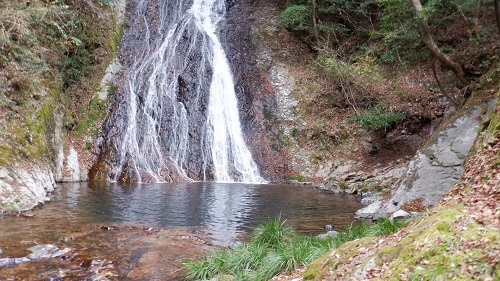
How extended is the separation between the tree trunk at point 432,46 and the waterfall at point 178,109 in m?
8.83

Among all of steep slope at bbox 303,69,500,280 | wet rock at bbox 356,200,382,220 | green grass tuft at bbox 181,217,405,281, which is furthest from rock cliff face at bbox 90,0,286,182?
steep slope at bbox 303,69,500,280

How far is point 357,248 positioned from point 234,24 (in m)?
21.7

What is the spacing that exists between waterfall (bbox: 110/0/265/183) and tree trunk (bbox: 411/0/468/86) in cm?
883

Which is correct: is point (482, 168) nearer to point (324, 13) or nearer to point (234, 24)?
point (324, 13)

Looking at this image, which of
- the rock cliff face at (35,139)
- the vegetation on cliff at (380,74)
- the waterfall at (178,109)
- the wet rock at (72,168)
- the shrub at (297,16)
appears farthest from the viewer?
the shrub at (297,16)

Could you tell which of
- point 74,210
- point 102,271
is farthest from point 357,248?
point 74,210

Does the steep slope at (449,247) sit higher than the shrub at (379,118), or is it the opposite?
the shrub at (379,118)

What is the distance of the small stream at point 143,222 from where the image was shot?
5.59 meters

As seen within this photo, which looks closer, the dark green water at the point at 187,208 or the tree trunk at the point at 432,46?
the dark green water at the point at 187,208

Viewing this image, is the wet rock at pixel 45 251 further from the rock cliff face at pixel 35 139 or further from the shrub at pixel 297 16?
the shrub at pixel 297 16

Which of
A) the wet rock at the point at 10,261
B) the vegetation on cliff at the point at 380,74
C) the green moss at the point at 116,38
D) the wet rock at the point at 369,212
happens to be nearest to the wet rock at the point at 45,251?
the wet rock at the point at 10,261

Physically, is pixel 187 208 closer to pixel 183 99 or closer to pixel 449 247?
pixel 449 247

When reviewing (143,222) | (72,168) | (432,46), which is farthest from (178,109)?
(432,46)

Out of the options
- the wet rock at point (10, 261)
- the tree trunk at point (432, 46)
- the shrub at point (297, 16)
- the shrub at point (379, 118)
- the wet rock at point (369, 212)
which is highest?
the shrub at point (297, 16)
